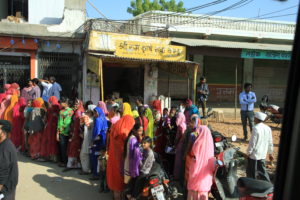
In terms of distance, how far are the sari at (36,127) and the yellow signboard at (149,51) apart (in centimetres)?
522

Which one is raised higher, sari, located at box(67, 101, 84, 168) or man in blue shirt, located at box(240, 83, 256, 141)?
man in blue shirt, located at box(240, 83, 256, 141)

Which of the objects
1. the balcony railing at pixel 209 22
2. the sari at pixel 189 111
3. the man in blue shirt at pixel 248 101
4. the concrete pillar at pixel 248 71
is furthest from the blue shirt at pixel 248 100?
the concrete pillar at pixel 248 71

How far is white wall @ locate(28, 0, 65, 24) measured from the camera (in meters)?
13.1

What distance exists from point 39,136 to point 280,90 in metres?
14.1

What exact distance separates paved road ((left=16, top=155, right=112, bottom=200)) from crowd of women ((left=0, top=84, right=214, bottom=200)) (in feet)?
0.80

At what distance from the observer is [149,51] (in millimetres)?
12156

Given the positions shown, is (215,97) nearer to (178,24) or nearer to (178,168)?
(178,24)

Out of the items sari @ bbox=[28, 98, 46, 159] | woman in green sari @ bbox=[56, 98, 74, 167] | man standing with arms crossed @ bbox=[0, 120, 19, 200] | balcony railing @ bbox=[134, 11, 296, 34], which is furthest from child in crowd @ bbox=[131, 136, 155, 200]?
balcony railing @ bbox=[134, 11, 296, 34]

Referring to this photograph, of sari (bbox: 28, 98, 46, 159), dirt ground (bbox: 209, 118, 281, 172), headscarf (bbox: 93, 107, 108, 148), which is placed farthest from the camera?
dirt ground (bbox: 209, 118, 281, 172)

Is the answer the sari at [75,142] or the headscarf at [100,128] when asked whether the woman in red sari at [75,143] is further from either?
the headscarf at [100,128]

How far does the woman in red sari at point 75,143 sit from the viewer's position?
6.32 metres

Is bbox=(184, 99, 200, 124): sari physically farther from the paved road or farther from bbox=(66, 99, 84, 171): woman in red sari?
the paved road

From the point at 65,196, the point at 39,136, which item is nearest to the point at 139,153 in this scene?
the point at 65,196

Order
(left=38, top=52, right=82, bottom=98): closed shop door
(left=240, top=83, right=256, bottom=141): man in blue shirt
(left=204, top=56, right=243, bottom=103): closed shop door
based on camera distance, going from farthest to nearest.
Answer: (left=204, top=56, right=243, bottom=103): closed shop door
(left=38, top=52, right=82, bottom=98): closed shop door
(left=240, top=83, right=256, bottom=141): man in blue shirt
